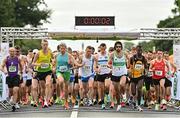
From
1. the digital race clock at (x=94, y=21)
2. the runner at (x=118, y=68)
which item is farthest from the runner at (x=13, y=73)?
the digital race clock at (x=94, y=21)

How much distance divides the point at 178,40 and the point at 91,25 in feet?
18.3

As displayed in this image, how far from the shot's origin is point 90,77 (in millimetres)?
20062

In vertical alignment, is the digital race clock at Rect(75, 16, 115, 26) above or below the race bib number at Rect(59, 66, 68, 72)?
above

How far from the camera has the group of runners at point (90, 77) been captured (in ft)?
60.5

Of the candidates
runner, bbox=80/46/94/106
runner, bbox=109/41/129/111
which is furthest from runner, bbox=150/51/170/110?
runner, bbox=109/41/129/111

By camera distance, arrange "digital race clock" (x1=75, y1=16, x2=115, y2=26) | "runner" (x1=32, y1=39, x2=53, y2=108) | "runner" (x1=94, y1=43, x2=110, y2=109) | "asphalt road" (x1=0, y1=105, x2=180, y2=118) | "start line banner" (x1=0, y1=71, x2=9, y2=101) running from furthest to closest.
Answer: "digital race clock" (x1=75, y1=16, x2=115, y2=26)
"start line banner" (x1=0, y1=71, x2=9, y2=101)
"runner" (x1=94, y1=43, x2=110, y2=109)
"runner" (x1=32, y1=39, x2=53, y2=108)
"asphalt road" (x1=0, y1=105, x2=180, y2=118)

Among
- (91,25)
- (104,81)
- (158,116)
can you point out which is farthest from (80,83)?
(91,25)

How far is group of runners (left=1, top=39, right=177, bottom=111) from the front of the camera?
60.5 feet

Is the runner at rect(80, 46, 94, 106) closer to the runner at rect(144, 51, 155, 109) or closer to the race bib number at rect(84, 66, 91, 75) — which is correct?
the race bib number at rect(84, 66, 91, 75)

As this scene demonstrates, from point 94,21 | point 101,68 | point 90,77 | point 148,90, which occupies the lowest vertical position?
point 148,90

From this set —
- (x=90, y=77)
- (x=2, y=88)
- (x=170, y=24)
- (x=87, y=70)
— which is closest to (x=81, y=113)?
(x=90, y=77)

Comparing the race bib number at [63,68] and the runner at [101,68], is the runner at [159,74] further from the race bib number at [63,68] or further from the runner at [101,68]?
the race bib number at [63,68]

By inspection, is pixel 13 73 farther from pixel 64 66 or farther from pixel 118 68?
pixel 118 68

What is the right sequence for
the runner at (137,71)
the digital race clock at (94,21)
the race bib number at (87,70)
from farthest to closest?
the digital race clock at (94,21)
the race bib number at (87,70)
the runner at (137,71)
